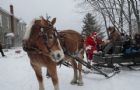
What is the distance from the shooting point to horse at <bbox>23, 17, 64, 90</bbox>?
7.55m

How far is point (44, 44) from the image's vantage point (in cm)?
761

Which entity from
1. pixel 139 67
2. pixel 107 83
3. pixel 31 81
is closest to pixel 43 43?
pixel 107 83

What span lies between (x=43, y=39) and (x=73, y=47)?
7.34 ft

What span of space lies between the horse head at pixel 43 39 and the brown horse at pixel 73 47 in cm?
124

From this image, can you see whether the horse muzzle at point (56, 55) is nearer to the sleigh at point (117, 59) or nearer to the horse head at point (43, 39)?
the horse head at point (43, 39)

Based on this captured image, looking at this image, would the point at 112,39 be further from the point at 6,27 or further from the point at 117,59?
the point at 6,27

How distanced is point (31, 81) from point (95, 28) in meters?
48.8

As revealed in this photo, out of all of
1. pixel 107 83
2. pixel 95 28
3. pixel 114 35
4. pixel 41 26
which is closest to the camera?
pixel 41 26

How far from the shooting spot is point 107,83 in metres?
9.66

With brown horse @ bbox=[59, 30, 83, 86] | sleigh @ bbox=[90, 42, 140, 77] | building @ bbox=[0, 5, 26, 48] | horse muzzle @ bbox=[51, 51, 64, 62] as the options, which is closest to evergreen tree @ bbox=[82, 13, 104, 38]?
building @ bbox=[0, 5, 26, 48]

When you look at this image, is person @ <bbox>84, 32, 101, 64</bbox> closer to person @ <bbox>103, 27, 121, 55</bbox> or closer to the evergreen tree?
person @ <bbox>103, 27, 121, 55</bbox>

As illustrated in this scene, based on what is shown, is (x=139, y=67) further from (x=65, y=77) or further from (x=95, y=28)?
(x=95, y=28)

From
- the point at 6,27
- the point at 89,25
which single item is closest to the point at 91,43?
the point at 89,25

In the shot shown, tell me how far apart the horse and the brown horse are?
1202 mm
